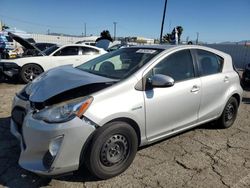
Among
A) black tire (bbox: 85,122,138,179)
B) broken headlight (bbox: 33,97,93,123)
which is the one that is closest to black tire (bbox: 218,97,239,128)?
black tire (bbox: 85,122,138,179)

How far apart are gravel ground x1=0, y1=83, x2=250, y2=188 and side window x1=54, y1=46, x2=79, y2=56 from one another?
5278mm

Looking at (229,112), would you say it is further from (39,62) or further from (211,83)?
(39,62)

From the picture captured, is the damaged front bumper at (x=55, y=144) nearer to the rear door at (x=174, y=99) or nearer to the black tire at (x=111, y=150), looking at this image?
the black tire at (x=111, y=150)


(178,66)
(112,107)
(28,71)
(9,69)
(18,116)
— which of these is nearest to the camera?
(112,107)

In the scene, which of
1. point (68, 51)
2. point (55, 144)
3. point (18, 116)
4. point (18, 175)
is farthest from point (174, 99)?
point (68, 51)

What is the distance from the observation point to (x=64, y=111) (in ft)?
9.60

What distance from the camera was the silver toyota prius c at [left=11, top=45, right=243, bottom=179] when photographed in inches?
114

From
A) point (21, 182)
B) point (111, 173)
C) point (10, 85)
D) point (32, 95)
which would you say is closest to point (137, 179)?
point (111, 173)

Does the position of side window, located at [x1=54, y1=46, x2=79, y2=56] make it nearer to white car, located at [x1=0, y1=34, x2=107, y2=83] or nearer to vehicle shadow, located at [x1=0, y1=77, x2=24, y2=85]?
white car, located at [x1=0, y1=34, x2=107, y2=83]

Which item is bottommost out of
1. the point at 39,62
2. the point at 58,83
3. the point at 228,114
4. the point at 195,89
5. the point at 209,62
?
the point at 228,114

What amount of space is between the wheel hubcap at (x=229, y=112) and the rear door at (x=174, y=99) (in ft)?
3.50

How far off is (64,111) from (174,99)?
159 centimetres

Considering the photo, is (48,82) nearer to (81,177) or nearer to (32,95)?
(32,95)

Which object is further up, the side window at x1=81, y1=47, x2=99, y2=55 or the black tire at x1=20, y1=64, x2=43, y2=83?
the side window at x1=81, y1=47, x2=99, y2=55
